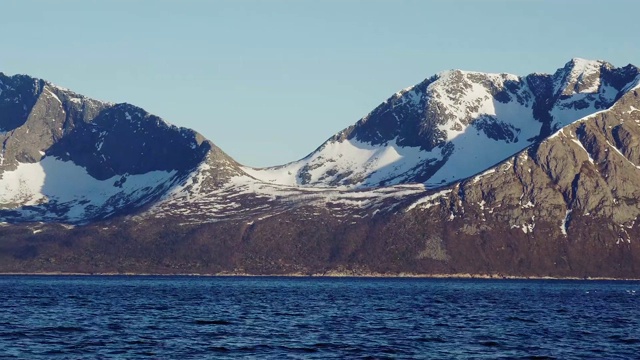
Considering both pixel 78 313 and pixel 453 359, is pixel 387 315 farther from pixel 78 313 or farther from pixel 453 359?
pixel 453 359

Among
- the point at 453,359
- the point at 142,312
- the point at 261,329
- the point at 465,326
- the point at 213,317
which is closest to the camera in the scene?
the point at 453,359

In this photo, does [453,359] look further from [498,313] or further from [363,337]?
[498,313]

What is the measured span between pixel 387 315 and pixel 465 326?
2426 centimetres

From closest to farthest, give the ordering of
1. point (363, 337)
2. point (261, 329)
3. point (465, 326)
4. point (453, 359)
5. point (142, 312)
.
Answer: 1. point (453, 359)
2. point (363, 337)
3. point (261, 329)
4. point (465, 326)
5. point (142, 312)

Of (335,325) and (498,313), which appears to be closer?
(335,325)

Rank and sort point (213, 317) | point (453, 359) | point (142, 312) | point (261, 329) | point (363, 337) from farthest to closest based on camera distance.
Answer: point (142, 312)
point (213, 317)
point (261, 329)
point (363, 337)
point (453, 359)

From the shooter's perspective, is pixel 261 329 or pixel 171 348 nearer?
pixel 171 348

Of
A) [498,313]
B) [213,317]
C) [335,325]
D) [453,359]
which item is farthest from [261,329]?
[498,313]

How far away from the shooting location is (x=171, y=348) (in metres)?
119

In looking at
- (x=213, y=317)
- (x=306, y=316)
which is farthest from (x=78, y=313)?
(x=306, y=316)

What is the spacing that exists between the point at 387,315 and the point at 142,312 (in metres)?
34.3

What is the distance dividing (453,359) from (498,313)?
73.1 metres

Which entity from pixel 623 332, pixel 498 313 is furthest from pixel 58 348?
pixel 498 313

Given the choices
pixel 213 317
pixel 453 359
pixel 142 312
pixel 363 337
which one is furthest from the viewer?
pixel 142 312
